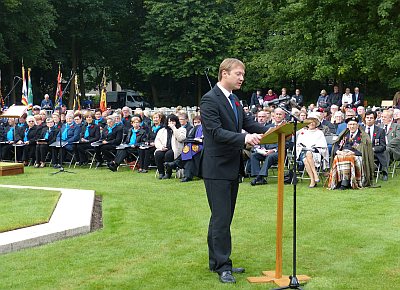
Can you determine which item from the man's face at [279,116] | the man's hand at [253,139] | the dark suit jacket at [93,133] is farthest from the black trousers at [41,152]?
the man's hand at [253,139]

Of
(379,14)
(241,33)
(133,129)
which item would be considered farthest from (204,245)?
(241,33)

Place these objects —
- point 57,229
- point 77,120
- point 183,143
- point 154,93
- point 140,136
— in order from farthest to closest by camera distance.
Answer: point 154,93, point 77,120, point 140,136, point 183,143, point 57,229

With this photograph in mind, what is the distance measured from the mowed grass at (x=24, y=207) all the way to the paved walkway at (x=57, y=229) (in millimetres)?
154

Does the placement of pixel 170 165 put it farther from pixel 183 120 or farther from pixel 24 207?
pixel 24 207

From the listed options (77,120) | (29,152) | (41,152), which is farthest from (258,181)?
(29,152)

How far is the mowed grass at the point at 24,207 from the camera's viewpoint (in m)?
8.71

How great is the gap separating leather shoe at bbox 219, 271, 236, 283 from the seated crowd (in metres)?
3.32

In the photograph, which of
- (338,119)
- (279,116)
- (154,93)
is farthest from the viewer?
(154,93)

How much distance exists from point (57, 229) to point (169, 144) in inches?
272

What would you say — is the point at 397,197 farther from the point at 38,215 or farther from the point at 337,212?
the point at 38,215

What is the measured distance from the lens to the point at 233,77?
6.00 meters

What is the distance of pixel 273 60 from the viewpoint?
99.1 feet

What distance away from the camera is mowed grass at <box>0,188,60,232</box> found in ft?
28.6

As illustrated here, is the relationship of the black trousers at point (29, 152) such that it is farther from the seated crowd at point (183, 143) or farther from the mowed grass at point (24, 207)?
the mowed grass at point (24, 207)
